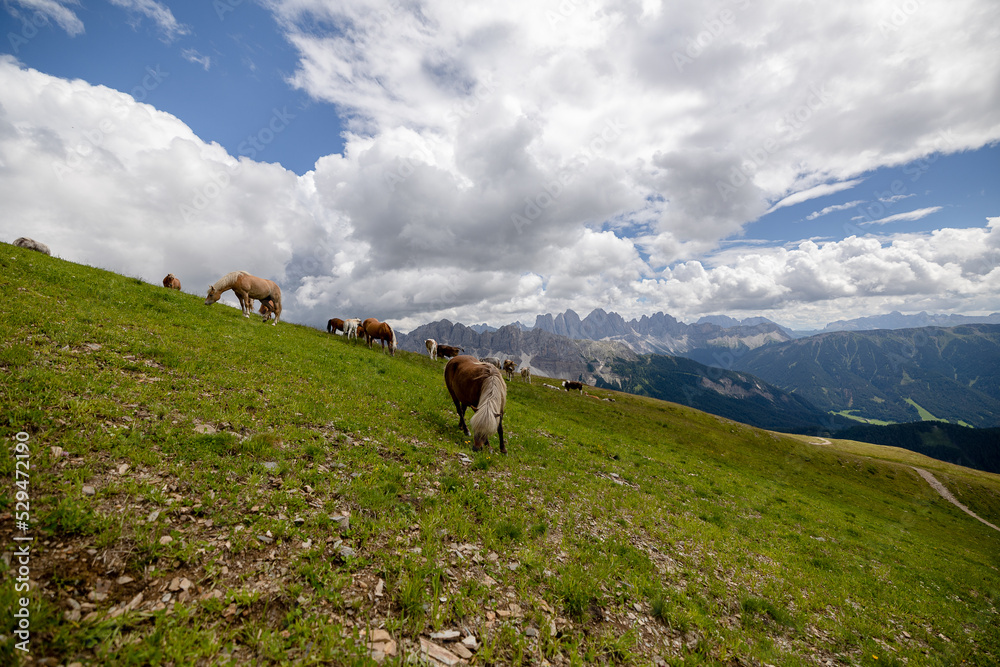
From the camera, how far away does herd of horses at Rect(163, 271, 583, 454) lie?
14.4 m

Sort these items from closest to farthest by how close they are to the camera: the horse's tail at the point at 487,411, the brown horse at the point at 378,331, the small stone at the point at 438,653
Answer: the small stone at the point at 438,653 → the horse's tail at the point at 487,411 → the brown horse at the point at 378,331

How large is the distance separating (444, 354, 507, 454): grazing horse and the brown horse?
19.9 m

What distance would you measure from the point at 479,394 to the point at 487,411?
3.58 feet

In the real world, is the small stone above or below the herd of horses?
below

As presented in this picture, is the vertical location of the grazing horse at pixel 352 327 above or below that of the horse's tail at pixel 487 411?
above

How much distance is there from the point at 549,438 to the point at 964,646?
1602 cm

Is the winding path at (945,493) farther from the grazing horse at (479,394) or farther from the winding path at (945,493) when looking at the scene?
the grazing horse at (479,394)

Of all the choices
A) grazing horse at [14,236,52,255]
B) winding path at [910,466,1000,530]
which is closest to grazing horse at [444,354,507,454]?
grazing horse at [14,236,52,255]

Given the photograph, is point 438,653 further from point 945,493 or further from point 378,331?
point 945,493

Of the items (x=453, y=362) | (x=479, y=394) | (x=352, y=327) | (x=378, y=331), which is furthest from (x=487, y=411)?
(x=352, y=327)

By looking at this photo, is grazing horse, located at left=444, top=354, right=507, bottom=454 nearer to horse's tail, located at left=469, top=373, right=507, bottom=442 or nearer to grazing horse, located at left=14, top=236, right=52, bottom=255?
horse's tail, located at left=469, top=373, right=507, bottom=442

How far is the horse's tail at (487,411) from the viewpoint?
1412 cm

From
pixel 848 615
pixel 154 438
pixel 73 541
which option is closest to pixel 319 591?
pixel 73 541

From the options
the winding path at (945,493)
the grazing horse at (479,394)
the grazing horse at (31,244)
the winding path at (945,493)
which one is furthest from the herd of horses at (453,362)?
the winding path at (945,493)
